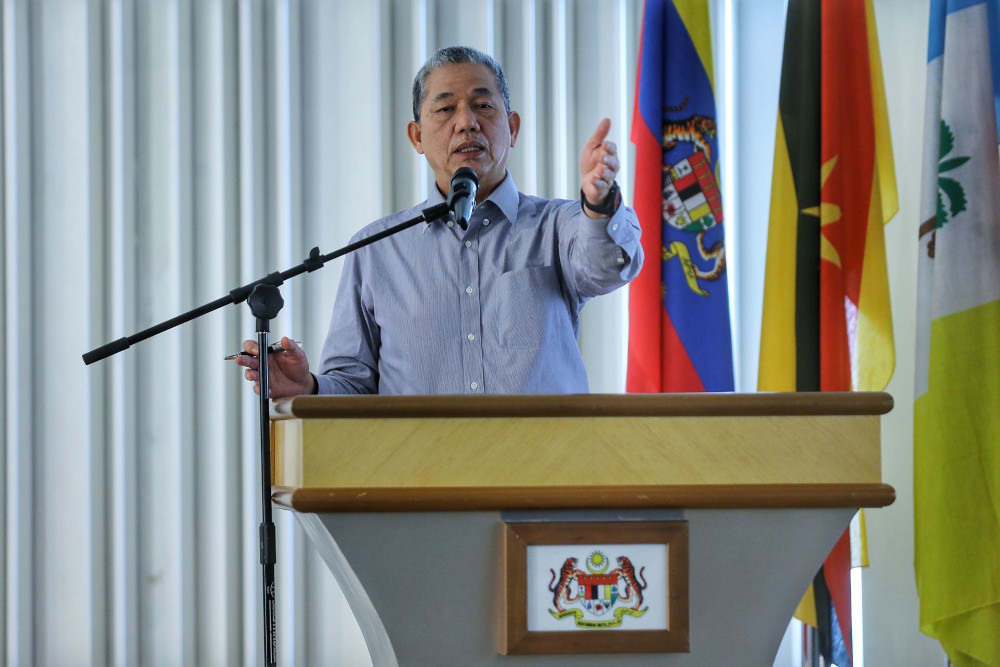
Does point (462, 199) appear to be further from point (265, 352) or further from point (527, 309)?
point (527, 309)

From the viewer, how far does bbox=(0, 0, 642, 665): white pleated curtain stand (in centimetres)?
299

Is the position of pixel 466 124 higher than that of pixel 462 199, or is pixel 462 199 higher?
pixel 466 124

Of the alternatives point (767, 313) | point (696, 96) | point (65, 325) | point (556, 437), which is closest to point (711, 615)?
point (556, 437)

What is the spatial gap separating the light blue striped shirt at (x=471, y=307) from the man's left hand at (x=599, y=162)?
Result: 0.39 m

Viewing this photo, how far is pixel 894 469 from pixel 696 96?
4.45 feet

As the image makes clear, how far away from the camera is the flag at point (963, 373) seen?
2.37 metres

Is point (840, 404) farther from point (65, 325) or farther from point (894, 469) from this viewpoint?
point (65, 325)

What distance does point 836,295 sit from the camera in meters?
2.59

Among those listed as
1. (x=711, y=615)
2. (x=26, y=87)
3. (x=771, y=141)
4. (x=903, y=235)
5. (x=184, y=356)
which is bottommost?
(x=711, y=615)

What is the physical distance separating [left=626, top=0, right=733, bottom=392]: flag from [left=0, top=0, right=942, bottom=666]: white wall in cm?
36

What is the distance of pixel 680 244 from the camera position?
269 centimetres

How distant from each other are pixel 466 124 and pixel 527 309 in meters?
0.37

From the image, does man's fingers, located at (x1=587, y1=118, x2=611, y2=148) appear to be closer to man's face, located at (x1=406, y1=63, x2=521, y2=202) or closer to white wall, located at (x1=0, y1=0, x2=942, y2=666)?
man's face, located at (x1=406, y1=63, x2=521, y2=202)

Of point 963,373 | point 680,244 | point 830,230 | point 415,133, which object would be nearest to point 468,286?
point 415,133
